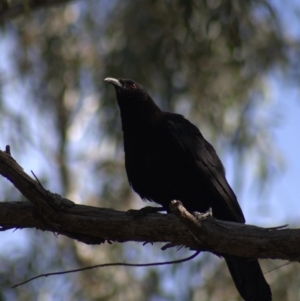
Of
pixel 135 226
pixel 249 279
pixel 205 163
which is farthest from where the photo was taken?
pixel 205 163

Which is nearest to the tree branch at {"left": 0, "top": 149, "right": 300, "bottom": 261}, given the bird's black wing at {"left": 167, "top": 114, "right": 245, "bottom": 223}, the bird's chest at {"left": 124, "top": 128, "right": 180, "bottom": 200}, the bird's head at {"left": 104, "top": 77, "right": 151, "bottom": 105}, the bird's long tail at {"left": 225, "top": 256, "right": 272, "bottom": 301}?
the bird's long tail at {"left": 225, "top": 256, "right": 272, "bottom": 301}

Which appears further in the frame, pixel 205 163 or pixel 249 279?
pixel 205 163

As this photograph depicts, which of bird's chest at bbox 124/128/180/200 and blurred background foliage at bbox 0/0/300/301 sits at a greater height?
blurred background foliage at bbox 0/0/300/301

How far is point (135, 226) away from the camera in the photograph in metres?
3.78

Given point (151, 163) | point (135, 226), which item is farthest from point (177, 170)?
point (135, 226)

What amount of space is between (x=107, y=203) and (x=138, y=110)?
514 centimetres

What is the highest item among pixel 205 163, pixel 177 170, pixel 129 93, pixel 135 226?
pixel 129 93

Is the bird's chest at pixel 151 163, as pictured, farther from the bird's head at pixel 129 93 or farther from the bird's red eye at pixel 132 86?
the bird's red eye at pixel 132 86

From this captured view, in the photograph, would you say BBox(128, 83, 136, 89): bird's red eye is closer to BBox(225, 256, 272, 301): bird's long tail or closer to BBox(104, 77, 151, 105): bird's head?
BBox(104, 77, 151, 105): bird's head

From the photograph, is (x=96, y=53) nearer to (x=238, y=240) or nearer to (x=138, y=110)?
(x=138, y=110)

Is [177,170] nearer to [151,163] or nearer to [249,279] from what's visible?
[151,163]

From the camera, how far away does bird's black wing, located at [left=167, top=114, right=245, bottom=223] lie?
15.5 feet

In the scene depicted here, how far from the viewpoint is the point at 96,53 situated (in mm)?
10695

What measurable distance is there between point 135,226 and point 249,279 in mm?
1018
